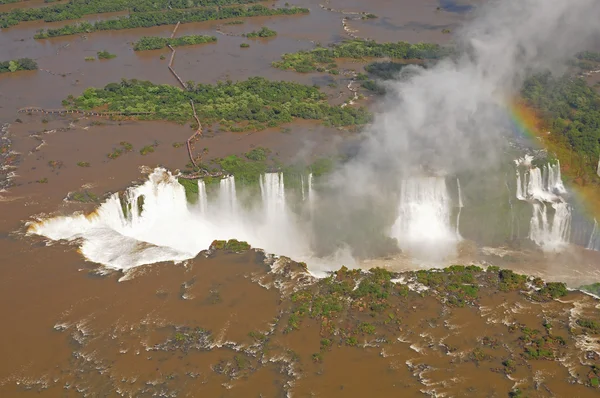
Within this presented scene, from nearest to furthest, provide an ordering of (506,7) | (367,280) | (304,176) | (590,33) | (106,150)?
(367,280)
(304,176)
(106,150)
(506,7)
(590,33)

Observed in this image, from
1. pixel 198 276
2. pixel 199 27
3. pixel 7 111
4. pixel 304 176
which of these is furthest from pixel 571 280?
pixel 199 27

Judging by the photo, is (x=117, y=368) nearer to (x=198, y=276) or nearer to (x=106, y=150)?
(x=198, y=276)

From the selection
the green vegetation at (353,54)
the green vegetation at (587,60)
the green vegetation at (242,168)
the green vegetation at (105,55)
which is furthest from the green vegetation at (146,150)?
the green vegetation at (587,60)

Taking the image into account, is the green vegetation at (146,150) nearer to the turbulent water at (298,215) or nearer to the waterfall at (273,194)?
the turbulent water at (298,215)

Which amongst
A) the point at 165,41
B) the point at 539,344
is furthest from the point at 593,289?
the point at 165,41

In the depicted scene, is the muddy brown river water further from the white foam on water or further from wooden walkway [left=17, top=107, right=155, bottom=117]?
wooden walkway [left=17, top=107, right=155, bottom=117]

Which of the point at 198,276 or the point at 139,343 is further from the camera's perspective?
the point at 198,276
